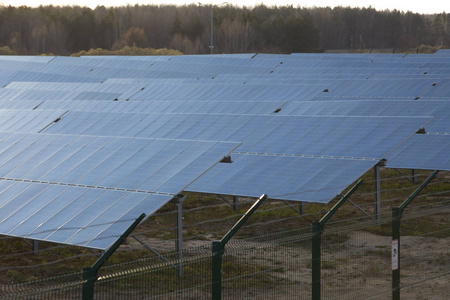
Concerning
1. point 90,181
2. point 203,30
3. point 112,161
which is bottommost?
point 203,30

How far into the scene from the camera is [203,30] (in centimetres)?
12669

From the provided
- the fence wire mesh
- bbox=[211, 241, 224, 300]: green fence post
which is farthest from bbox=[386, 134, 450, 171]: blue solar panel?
bbox=[211, 241, 224, 300]: green fence post

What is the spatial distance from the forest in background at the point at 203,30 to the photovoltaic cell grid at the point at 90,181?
75.5 meters

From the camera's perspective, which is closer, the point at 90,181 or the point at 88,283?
the point at 88,283

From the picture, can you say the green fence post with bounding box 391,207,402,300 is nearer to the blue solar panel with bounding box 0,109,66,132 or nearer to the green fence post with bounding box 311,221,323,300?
the green fence post with bounding box 311,221,323,300

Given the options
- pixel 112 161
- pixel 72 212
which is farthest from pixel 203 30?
pixel 72 212

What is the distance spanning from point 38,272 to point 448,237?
779 cm

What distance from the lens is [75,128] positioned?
1888cm

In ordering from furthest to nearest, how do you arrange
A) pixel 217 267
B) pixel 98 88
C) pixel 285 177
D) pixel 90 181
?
1. pixel 98 88
2. pixel 285 177
3. pixel 90 181
4. pixel 217 267

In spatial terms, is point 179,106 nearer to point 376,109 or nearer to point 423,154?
point 376,109

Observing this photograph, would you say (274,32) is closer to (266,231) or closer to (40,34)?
(40,34)

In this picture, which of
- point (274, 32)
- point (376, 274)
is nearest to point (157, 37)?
point (274, 32)

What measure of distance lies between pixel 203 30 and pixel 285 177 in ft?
375

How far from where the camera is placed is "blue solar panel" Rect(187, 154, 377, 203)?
13609 millimetres
